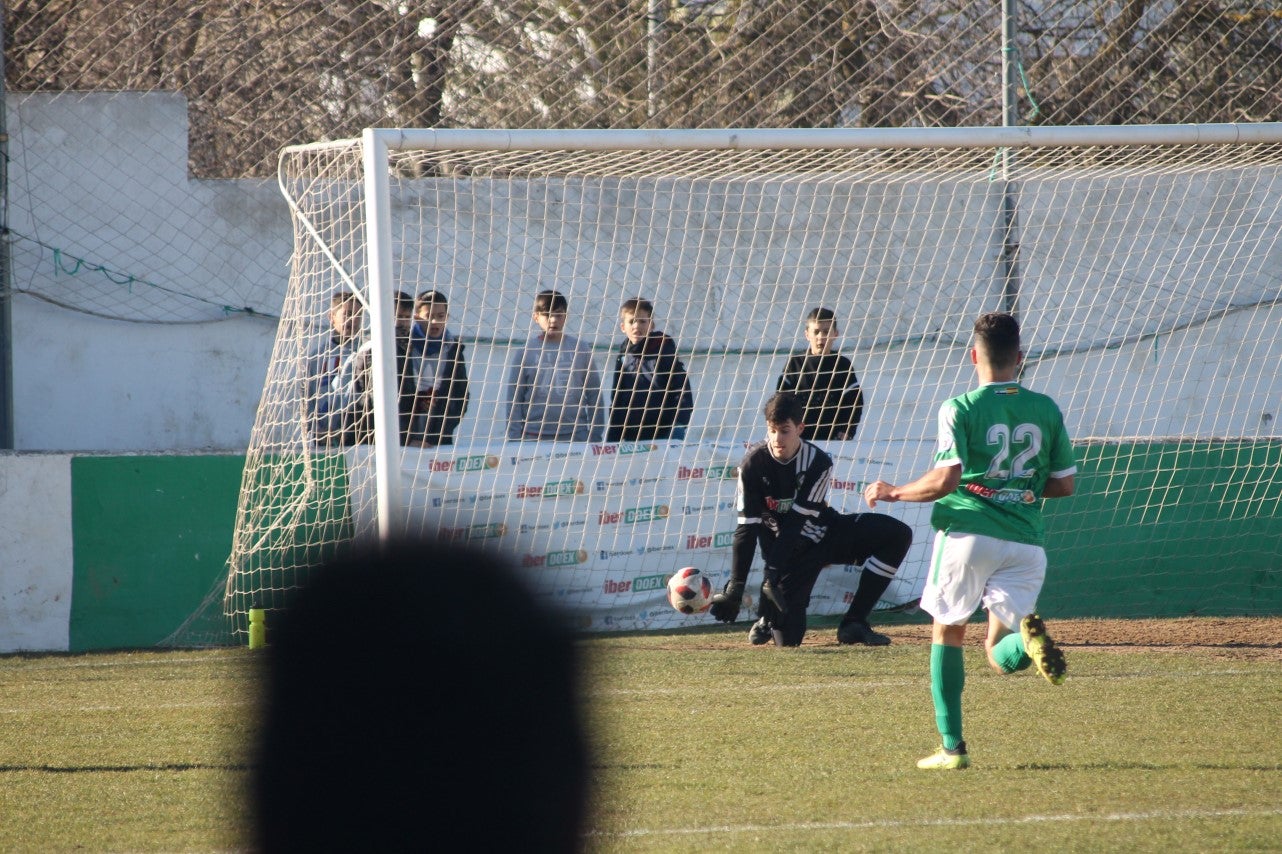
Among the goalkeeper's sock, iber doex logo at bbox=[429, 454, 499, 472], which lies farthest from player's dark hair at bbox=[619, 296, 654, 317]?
the goalkeeper's sock

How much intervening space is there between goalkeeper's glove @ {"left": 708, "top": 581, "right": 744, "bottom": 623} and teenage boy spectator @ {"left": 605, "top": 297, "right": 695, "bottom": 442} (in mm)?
1130

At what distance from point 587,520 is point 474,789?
6565 mm

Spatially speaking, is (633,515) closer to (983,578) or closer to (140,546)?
(140,546)

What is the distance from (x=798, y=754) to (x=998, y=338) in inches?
68.3

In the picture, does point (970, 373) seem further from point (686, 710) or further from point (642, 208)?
point (686, 710)

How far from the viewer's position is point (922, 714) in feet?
20.5

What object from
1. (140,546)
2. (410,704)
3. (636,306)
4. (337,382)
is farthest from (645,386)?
(410,704)

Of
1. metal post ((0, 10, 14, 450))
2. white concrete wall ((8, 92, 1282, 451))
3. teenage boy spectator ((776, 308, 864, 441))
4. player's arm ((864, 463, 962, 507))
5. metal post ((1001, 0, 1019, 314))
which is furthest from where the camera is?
white concrete wall ((8, 92, 1282, 451))

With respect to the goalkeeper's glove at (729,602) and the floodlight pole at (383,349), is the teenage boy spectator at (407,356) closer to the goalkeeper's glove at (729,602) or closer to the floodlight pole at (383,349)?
the floodlight pole at (383,349)

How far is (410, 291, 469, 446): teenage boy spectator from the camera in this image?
8.26m

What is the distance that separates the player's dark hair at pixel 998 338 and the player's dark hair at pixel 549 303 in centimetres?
386

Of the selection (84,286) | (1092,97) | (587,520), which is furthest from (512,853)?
(1092,97)

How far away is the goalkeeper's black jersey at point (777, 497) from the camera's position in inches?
331

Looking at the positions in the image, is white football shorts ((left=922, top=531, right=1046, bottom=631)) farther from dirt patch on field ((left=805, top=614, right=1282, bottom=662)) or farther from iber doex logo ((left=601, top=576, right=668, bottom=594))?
iber doex logo ((left=601, top=576, right=668, bottom=594))
